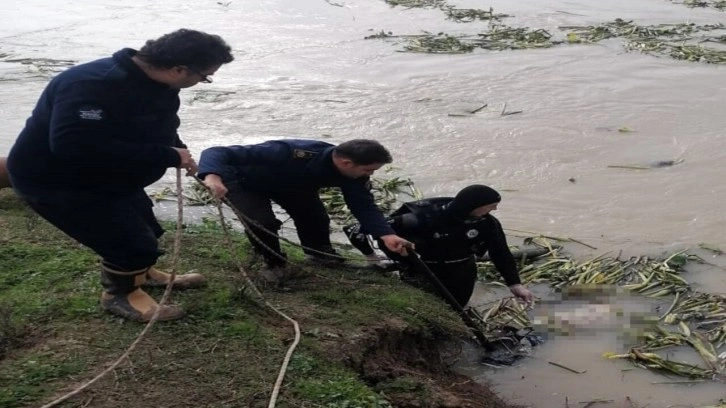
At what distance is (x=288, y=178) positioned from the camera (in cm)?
513

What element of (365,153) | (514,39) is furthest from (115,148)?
(514,39)

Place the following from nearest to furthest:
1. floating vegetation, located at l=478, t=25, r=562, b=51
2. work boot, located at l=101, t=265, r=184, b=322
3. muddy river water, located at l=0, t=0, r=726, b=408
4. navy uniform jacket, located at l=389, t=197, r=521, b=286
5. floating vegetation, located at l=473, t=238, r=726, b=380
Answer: work boot, located at l=101, t=265, r=184, b=322 → floating vegetation, located at l=473, t=238, r=726, b=380 → navy uniform jacket, located at l=389, t=197, r=521, b=286 → muddy river water, located at l=0, t=0, r=726, b=408 → floating vegetation, located at l=478, t=25, r=562, b=51

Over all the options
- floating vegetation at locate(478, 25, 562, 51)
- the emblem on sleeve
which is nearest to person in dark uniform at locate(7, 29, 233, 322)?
the emblem on sleeve

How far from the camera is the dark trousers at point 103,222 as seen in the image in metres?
3.91

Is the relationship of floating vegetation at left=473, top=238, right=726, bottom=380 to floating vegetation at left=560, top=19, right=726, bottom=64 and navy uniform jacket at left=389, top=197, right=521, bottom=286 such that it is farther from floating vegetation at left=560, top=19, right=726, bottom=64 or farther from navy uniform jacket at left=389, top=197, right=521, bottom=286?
floating vegetation at left=560, top=19, right=726, bottom=64

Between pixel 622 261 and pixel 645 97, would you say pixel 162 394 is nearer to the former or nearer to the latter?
pixel 622 261

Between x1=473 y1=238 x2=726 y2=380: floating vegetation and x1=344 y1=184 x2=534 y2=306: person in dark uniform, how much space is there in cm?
42

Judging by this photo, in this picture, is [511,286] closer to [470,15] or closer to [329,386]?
[329,386]

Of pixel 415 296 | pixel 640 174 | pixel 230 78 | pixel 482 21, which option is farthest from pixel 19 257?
pixel 482 21

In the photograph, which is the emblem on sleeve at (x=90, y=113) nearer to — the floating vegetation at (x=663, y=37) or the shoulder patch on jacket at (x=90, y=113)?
the shoulder patch on jacket at (x=90, y=113)

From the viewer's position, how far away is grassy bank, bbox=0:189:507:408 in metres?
3.71

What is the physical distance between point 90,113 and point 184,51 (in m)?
0.50

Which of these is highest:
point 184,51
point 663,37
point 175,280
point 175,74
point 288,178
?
point 184,51

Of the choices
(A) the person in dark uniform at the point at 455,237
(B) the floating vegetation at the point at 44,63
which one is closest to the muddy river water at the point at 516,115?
(B) the floating vegetation at the point at 44,63
